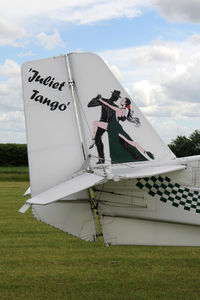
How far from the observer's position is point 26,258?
889 centimetres

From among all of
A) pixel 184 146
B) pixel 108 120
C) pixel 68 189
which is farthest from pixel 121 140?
pixel 184 146

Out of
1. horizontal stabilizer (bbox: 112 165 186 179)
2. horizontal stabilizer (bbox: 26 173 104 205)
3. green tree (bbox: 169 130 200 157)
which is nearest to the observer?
horizontal stabilizer (bbox: 26 173 104 205)

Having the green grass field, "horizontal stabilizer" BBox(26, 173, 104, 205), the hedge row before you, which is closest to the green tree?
the hedge row

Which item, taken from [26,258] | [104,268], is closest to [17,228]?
[26,258]

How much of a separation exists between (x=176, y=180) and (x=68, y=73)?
215 centimetres

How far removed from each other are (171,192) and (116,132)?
3.74 ft

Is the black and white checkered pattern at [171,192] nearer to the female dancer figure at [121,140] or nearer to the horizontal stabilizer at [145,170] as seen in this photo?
the horizontal stabilizer at [145,170]

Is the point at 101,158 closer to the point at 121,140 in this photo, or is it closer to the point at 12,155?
the point at 121,140

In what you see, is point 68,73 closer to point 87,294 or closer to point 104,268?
point 87,294

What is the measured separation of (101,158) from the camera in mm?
5992

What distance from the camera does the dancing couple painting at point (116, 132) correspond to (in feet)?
19.7

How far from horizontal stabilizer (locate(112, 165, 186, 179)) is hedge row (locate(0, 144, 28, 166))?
49.0 meters

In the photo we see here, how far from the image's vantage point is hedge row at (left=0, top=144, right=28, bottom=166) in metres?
54.0

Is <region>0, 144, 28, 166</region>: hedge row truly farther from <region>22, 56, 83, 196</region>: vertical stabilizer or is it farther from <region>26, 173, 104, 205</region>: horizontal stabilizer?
<region>26, 173, 104, 205</region>: horizontal stabilizer
